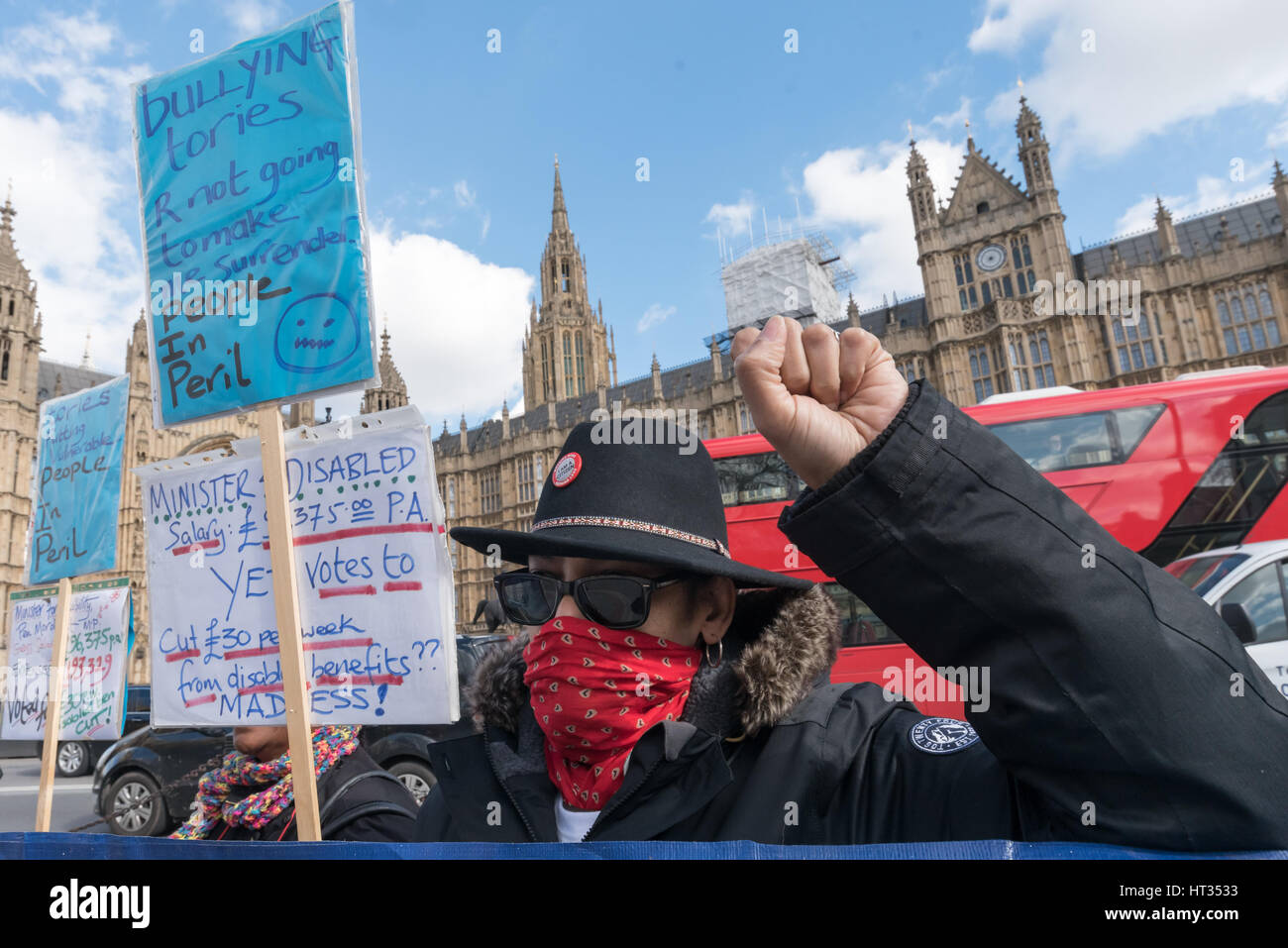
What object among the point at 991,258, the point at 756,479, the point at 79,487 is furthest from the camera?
the point at 991,258

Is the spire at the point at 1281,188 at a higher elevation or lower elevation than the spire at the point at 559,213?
lower

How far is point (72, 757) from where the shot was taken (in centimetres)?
1316

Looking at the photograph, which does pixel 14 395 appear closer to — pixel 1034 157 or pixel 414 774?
pixel 414 774

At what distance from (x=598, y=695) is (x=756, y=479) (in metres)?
8.07

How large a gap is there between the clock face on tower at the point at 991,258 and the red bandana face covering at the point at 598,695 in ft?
103

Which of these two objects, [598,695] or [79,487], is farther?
[79,487]

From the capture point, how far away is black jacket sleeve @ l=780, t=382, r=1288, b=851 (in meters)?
0.79

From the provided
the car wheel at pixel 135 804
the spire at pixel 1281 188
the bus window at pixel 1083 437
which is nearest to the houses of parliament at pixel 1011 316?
the spire at pixel 1281 188

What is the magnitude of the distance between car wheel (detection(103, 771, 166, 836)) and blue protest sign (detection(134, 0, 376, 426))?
21.3 ft

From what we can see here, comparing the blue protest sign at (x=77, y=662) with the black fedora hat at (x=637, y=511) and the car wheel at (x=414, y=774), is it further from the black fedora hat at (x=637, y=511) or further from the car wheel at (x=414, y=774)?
the black fedora hat at (x=637, y=511)

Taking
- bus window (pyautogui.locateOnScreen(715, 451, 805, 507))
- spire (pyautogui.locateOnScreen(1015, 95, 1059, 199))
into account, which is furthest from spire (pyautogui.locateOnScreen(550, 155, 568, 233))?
bus window (pyautogui.locateOnScreen(715, 451, 805, 507))

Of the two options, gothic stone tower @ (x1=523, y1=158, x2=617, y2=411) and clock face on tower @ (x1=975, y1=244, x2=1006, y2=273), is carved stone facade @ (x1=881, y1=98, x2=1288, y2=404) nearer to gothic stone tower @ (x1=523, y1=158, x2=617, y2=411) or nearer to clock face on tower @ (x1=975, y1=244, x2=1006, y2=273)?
clock face on tower @ (x1=975, y1=244, x2=1006, y2=273)

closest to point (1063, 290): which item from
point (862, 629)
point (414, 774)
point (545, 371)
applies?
point (862, 629)

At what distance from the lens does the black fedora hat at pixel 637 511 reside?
1.40 metres
